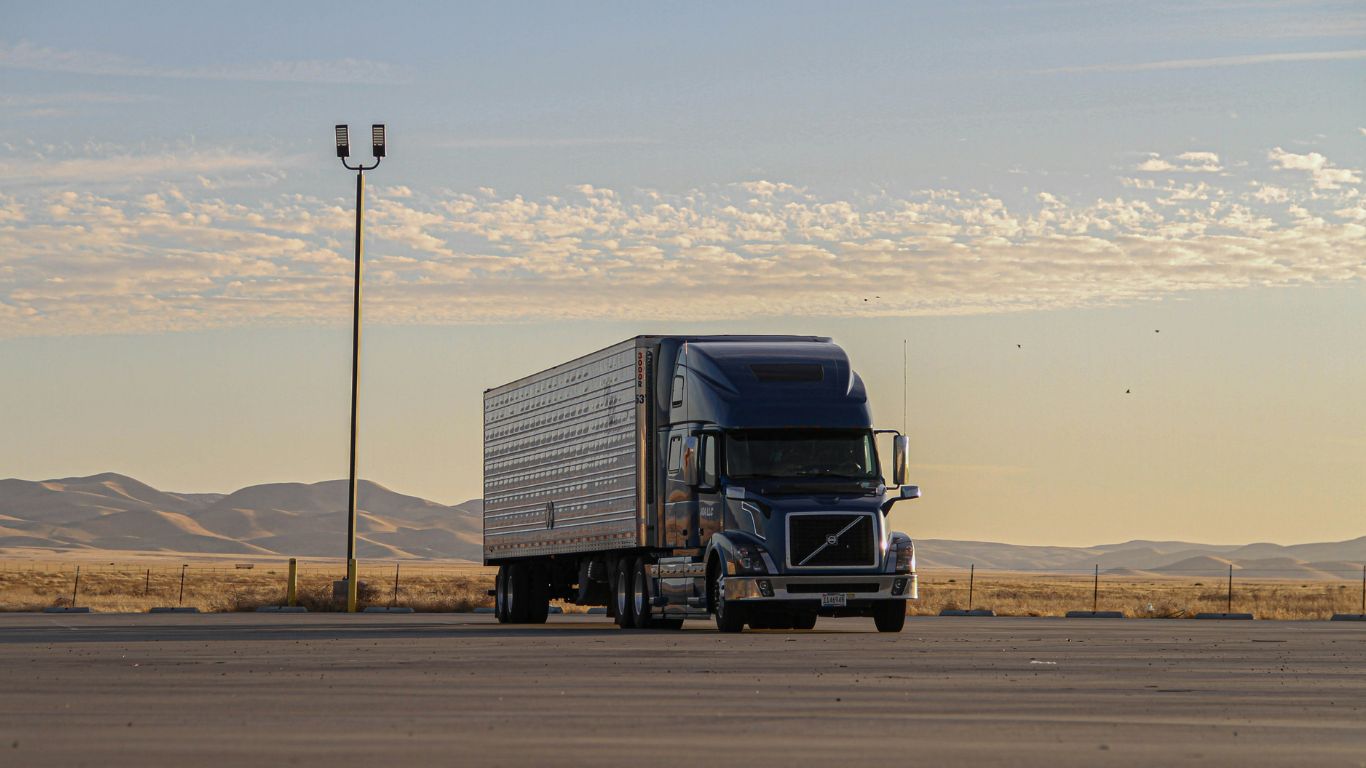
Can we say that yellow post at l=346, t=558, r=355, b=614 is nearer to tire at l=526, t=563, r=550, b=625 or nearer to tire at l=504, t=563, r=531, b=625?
tire at l=504, t=563, r=531, b=625

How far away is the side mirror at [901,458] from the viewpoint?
29.6m

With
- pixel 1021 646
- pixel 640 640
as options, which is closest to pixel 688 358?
pixel 640 640

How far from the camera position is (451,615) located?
1785 inches

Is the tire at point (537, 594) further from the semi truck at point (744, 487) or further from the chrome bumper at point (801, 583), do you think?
the chrome bumper at point (801, 583)

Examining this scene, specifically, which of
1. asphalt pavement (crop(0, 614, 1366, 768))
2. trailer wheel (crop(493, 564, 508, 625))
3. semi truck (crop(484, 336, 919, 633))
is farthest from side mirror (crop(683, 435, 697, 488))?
trailer wheel (crop(493, 564, 508, 625))

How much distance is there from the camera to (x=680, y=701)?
15.9 meters

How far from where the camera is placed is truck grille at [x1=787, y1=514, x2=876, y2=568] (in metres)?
29.2

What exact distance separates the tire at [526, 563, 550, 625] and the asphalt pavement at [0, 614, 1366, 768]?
29.8 feet

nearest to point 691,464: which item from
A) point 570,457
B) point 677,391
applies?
point 677,391

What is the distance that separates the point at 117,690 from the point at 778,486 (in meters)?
13.8

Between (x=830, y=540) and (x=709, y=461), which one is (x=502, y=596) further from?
(x=830, y=540)

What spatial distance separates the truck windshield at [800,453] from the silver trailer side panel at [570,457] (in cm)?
221

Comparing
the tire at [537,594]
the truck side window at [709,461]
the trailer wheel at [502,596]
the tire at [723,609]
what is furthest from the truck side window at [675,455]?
the trailer wheel at [502,596]

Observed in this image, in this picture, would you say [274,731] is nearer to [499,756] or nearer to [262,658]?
[499,756]
